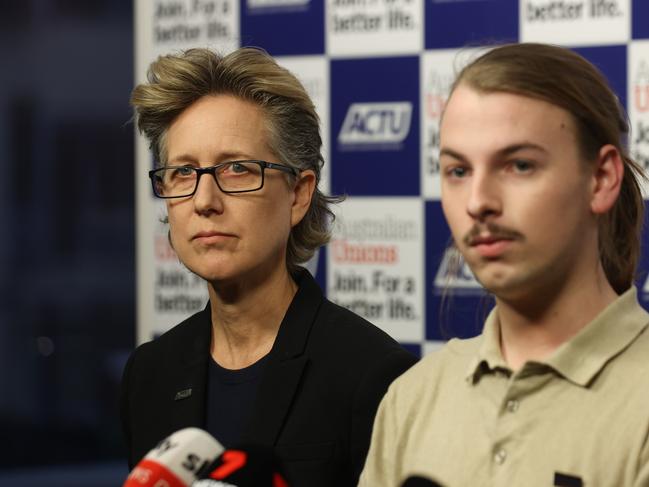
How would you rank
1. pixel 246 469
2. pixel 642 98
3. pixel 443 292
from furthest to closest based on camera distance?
pixel 443 292 → pixel 642 98 → pixel 246 469

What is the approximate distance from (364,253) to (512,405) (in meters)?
1.46

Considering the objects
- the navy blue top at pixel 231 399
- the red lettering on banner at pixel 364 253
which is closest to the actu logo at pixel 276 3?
the red lettering on banner at pixel 364 253

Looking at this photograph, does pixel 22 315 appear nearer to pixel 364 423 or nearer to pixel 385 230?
pixel 385 230

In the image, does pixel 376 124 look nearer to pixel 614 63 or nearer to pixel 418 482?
pixel 614 63

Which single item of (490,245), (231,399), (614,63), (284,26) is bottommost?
(231,399)

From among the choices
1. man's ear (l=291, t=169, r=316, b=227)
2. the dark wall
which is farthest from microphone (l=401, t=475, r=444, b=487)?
the dark wall

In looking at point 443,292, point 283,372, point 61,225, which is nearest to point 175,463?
point 283,372

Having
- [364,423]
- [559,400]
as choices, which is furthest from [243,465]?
[364,423]

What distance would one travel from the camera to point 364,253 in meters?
2.63

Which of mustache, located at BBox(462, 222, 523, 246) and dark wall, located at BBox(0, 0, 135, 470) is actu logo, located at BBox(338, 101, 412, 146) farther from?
dark wall, located at BBox(0, 0, 135, 470)

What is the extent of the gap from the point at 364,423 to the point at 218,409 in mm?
219

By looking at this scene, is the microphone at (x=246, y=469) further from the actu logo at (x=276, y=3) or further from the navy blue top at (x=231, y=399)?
the actu logo at (x=276, y=3)

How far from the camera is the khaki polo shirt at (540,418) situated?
111 centimetres

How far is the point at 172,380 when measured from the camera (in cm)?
180
